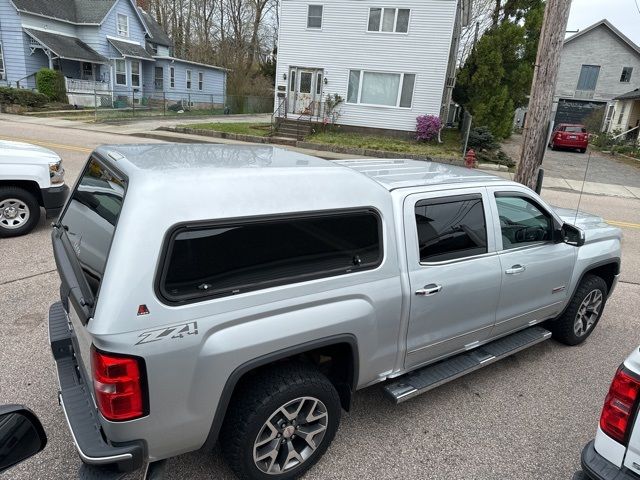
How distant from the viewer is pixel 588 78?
41375mm

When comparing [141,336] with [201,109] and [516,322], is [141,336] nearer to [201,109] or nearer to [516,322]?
[516,322]

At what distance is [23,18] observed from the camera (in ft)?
84.9

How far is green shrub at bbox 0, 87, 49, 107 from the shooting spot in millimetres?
22734

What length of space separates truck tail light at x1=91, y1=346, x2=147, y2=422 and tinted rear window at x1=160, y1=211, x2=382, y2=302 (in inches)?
13.2

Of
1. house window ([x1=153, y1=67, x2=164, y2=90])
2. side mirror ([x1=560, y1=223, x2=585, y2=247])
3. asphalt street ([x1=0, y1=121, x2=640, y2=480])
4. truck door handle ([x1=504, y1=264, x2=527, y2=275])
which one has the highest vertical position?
house window ([x1=153, y1=67, x2=164, y2=90])

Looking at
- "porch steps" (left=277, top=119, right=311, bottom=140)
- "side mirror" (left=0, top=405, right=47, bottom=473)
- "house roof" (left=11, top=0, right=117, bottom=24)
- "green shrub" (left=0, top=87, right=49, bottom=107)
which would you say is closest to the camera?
"side mirror" (left=0, top=405, right=47, bottom=473)

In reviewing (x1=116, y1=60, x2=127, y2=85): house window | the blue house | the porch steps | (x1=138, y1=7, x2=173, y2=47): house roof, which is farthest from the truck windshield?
(x1=138, y1=7, x2=173, y2=47): house roof

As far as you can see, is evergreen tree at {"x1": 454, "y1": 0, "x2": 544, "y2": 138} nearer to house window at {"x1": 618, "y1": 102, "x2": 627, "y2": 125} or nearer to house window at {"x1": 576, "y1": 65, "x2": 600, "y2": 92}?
house window at {"x1": 618, "y1": 102, "x2": 627, "y2": 125}

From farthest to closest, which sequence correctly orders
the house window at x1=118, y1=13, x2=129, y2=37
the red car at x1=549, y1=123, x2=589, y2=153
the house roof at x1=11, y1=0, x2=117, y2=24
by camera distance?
the house window at x1=118, y1=13, x2=129, y2=37 < the house roof at x1=11, y1=0, x2=117, y2=24 < the red car at x1=549, y1=123, x2=589, y2=153

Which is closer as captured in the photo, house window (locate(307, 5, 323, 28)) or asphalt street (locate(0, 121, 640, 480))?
asphalt street (locate(0, 121, 640, 480))

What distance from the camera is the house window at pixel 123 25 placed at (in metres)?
31.5

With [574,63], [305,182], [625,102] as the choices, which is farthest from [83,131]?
[574,63]

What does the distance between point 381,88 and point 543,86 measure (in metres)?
14.4

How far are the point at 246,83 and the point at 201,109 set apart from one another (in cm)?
1026
